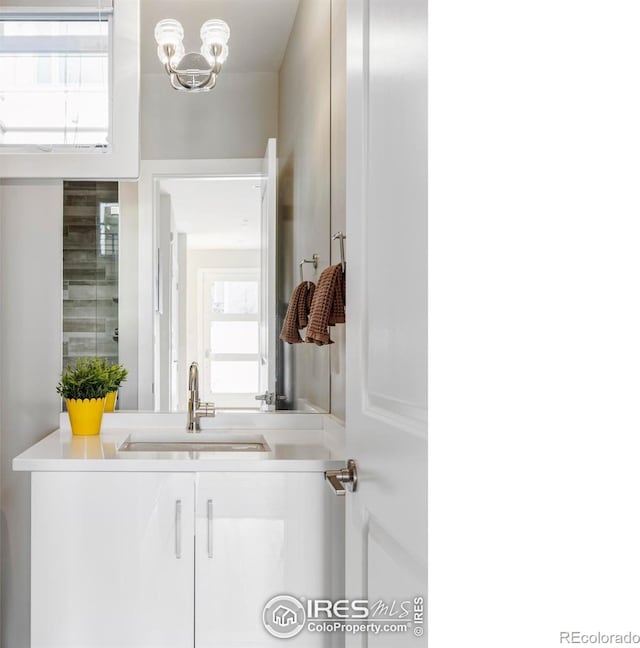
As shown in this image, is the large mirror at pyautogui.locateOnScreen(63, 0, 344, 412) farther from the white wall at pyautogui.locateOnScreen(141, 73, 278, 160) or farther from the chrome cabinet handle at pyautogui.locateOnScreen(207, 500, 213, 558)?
the chrome cabinet handle at pyautogui.locateOnScreen(207, 500, 213, 558)

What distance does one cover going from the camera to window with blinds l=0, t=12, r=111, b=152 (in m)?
2.08

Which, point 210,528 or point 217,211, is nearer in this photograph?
point 210,528

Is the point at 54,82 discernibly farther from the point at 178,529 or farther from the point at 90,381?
the point at 178,529

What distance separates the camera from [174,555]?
160 cm

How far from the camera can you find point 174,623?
62.7 inches

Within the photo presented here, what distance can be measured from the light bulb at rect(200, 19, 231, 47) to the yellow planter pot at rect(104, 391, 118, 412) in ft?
3.98

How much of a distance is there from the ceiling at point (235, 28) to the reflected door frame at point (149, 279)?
33cm

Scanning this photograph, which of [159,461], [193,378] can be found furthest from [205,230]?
[159,461]

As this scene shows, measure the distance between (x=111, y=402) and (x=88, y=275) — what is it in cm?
44

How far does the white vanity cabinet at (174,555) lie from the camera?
5.23ft

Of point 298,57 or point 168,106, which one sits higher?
point 298,57

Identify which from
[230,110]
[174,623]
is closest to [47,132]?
[230,110]
